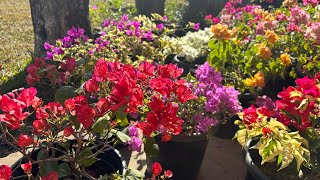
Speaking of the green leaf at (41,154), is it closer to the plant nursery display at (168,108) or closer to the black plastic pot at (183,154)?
the plant nursery display at (168,108)

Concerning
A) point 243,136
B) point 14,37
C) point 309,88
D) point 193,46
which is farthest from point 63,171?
point 14,37

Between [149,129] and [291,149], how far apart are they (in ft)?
2.14

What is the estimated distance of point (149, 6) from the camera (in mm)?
6719

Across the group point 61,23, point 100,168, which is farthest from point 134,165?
point 61,23

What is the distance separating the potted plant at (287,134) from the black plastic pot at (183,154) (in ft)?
1.22

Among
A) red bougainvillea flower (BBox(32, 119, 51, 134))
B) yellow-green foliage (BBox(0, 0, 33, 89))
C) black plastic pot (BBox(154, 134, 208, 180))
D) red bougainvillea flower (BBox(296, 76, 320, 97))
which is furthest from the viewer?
yellow-green foliage (BBox(0, 0, 33, 89))

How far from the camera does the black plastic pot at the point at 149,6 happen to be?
22.0 ft

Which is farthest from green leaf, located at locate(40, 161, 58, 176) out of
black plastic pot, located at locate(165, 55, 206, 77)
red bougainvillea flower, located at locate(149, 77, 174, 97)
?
black plastic pot, located at locate(165, 55, 206, 77)

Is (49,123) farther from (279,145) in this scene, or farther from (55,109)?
(279,145)

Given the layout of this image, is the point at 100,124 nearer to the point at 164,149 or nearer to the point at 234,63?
the point at 164,149

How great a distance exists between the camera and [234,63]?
295 cm

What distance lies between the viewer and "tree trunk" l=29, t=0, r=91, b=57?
12.7 feet

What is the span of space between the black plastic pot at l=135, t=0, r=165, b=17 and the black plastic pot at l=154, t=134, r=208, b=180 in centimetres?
476

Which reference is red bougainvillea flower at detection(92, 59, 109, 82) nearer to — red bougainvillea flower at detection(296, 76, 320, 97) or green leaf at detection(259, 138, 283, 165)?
green leaf at detection(259, 138, 283, 165)
